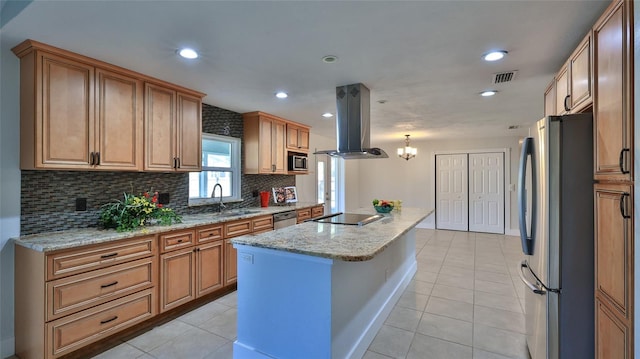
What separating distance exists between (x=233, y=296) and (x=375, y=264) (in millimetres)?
1742

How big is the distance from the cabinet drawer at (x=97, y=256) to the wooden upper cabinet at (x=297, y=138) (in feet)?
9.09

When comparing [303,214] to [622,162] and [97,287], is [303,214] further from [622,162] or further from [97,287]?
[622,162]

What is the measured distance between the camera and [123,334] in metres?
2.50

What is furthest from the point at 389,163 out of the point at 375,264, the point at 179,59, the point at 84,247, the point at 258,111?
the point at 84,247

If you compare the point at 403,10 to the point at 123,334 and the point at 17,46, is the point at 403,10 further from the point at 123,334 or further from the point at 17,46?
the point at 123,334

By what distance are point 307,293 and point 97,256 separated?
164 centimetres

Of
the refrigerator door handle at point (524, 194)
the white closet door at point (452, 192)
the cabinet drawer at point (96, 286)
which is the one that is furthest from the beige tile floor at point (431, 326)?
the white closet door at point (452, 192)

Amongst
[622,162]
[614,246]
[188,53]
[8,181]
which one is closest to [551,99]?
[622,162]

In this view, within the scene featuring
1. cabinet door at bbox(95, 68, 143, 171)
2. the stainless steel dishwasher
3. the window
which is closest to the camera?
cabinet door at bbox(95, 68, 143, 171)

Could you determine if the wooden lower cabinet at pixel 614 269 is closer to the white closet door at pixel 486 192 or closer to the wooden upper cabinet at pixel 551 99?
the wooden upper cabinet at pixel 551 99

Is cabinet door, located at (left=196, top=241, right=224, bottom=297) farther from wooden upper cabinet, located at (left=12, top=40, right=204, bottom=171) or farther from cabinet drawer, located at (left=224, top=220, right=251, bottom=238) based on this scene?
wooden upper cabinet, located at (left=12, top=40, right=204, bottom=171)

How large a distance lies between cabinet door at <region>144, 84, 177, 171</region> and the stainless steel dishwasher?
1.51 m

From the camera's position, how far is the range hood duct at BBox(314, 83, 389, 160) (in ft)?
9.98

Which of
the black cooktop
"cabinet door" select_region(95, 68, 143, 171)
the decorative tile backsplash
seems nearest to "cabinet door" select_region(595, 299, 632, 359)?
the black cooktop
